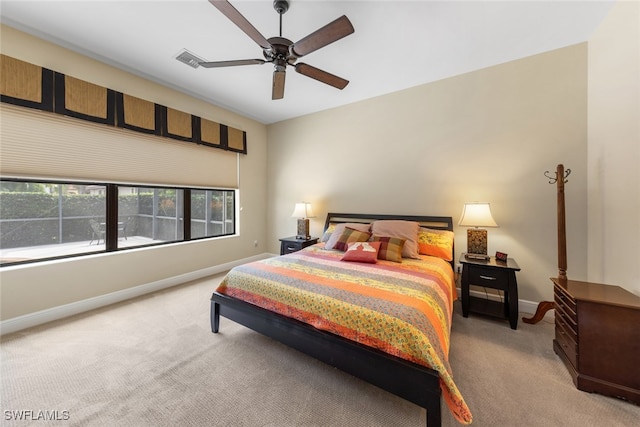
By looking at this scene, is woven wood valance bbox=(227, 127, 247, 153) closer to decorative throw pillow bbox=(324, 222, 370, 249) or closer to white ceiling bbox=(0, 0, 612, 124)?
white ceiling bbox=(0, 0, 612, 124)

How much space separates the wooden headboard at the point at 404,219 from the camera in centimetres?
309

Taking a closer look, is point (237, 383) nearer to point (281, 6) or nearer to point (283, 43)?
point (283, 43)

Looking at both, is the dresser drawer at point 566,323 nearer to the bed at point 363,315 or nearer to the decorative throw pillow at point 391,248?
the bed at point 363,315

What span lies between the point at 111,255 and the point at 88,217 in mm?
535

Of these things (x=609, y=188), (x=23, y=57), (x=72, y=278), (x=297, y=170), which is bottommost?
(x=72, y=278)

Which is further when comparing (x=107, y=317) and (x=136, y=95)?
(x=136, y=95)

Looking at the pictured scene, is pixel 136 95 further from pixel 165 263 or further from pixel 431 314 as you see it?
pixel 431 314

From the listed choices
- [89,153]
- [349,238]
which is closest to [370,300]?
[349,238]

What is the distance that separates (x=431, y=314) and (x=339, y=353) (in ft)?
2.12

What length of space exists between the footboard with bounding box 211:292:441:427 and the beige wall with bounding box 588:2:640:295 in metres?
1.93

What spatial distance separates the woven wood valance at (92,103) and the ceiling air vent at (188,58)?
2.76 ft

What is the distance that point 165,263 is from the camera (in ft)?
11.2

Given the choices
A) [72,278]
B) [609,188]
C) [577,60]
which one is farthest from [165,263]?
[577,60]

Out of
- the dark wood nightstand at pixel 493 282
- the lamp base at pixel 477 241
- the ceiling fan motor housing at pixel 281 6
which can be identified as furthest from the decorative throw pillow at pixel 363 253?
the ceiling fan motor housing at pixel 281 6
